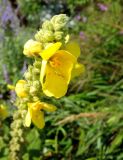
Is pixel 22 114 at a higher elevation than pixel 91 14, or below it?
higher

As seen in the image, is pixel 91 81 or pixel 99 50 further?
pixel 99 50

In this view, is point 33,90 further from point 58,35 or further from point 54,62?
point 58,35

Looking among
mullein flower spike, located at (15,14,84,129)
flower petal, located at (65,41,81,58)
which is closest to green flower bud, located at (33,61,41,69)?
mullein flower spike, located at (15,14,84,129)

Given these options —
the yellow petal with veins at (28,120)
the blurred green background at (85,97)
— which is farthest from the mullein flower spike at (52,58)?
the blurred green background at (85,97)

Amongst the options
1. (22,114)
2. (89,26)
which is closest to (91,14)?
(89,26)

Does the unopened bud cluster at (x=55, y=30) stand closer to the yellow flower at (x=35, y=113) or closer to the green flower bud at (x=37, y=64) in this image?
the green flower bud at (x=37, y=64)

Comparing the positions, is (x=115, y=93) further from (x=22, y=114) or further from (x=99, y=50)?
(x=22, y=114)
